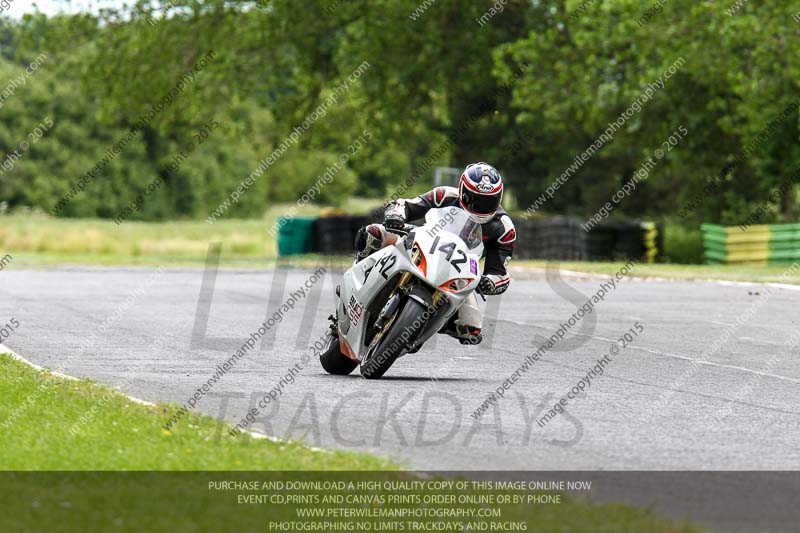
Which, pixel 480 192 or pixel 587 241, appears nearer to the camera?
pixel 480 192

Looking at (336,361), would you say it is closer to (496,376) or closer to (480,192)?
(496,376)

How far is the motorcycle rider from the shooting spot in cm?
1153

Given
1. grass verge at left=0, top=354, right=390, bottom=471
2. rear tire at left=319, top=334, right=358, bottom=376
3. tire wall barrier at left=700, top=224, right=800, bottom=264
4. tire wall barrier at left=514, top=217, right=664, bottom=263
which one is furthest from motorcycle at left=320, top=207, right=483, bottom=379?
tire wall barrier at left=514, top=217, right=664, bottom=263

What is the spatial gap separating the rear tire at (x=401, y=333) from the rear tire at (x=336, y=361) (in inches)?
25.7

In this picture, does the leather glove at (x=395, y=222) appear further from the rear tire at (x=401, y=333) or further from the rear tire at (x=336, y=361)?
the rear tire at (x=336, y=361)

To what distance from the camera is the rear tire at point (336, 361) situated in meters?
12.4

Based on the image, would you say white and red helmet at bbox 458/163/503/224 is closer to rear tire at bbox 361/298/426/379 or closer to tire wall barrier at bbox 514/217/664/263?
rear tire at bbox 361/298/426/379

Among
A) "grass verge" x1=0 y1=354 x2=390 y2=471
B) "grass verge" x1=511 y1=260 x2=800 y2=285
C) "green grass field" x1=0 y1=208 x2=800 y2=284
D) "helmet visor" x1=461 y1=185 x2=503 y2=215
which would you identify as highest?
"helmet visor" x1=461 y1=185 x2=503 y2=215

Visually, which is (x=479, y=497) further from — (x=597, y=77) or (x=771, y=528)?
(x=597, y=77)

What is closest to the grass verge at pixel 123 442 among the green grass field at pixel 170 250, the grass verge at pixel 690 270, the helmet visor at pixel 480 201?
the helmet visor at pixel 480 201

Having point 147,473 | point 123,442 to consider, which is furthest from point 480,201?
point 147,473

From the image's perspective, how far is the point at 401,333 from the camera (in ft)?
37.3

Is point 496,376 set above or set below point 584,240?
above

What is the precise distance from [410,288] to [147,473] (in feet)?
13.9
